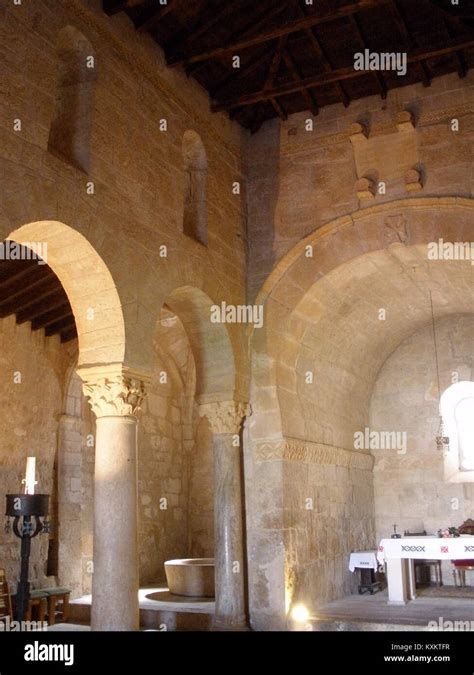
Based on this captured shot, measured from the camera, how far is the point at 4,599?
915 cm

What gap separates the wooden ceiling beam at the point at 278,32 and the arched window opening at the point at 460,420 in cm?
647

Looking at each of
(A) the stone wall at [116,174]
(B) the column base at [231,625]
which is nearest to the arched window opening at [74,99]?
(A) the stone wall at [116,174]

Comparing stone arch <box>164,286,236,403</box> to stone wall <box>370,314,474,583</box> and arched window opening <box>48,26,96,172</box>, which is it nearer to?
arched window opening <box>48,26,96,172</box>

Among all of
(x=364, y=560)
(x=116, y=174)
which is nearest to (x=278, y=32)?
(x=116, y=174)

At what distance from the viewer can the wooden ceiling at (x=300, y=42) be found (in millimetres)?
7719

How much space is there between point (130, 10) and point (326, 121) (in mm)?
3127

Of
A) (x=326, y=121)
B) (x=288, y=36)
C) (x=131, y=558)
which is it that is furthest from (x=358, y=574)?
(x=288, y=36)

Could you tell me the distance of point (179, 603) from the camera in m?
9.41

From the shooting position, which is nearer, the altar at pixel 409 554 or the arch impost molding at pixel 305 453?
the arch impost molding at pixel 305 453

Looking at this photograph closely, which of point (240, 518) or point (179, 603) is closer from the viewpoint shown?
point (240, 518)

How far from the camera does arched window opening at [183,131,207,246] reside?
8.77 meters

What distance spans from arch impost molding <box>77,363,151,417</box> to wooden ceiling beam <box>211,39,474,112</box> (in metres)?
4.05

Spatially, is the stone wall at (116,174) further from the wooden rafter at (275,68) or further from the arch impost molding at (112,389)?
the wooden rafter at (275,68)
